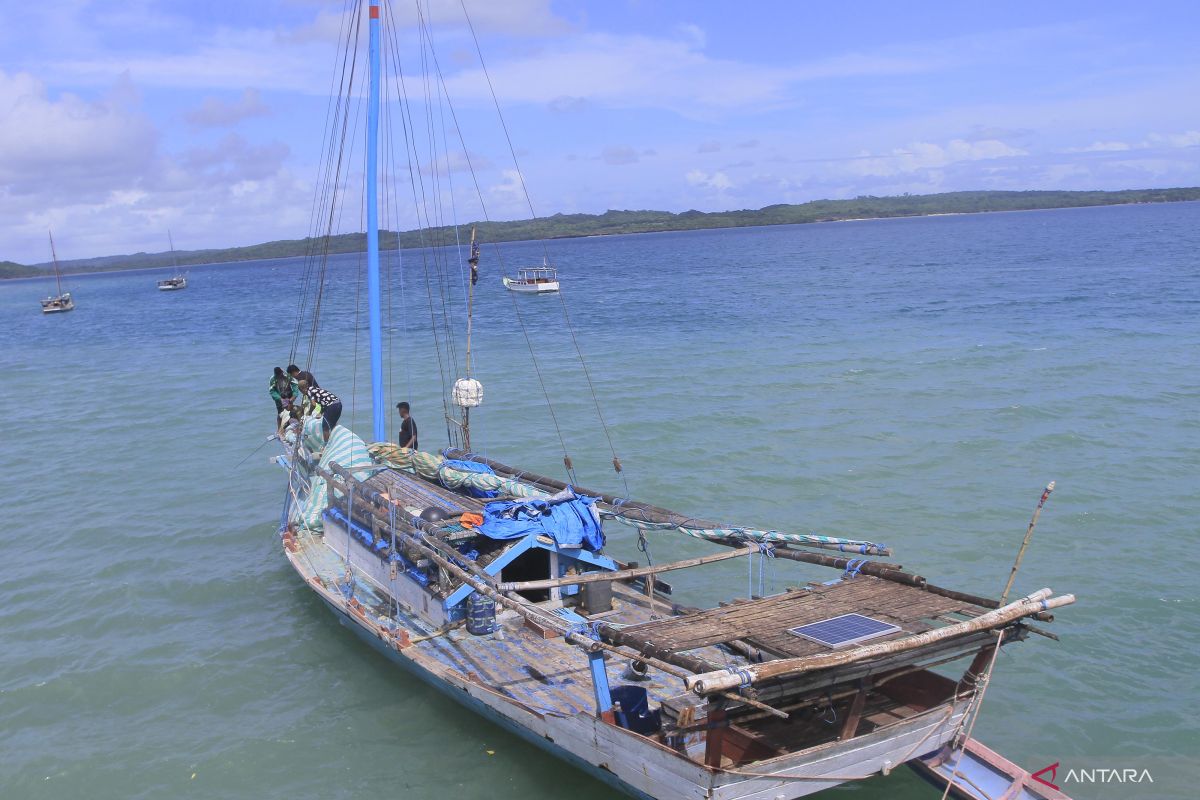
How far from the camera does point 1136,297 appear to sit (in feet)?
171

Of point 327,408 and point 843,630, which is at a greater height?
point 327,408

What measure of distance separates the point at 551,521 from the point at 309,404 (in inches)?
309

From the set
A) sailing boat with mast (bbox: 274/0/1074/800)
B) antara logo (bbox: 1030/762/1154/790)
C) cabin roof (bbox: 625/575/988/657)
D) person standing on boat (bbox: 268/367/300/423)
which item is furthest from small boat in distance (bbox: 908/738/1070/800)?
person standing on boat (bbox: 268/367/300/423)

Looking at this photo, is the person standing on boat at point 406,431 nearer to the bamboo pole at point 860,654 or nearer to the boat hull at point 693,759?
the boat hull at point 693,759

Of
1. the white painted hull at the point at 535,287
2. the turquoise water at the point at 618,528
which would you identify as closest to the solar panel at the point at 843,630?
the turquoise water at the point at 618,528

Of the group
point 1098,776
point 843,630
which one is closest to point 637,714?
→ point 843,630

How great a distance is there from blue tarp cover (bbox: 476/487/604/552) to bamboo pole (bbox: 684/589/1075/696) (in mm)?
5174

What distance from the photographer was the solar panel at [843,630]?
8703 millimetres

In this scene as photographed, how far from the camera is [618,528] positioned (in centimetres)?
1961

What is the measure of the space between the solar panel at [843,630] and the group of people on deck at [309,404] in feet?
36.7

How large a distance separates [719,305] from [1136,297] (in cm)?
2462

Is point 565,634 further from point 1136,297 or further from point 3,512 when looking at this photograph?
point 1136,297

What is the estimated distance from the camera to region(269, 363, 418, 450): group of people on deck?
17.8 m

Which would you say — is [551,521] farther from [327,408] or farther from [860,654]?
[327,408]
